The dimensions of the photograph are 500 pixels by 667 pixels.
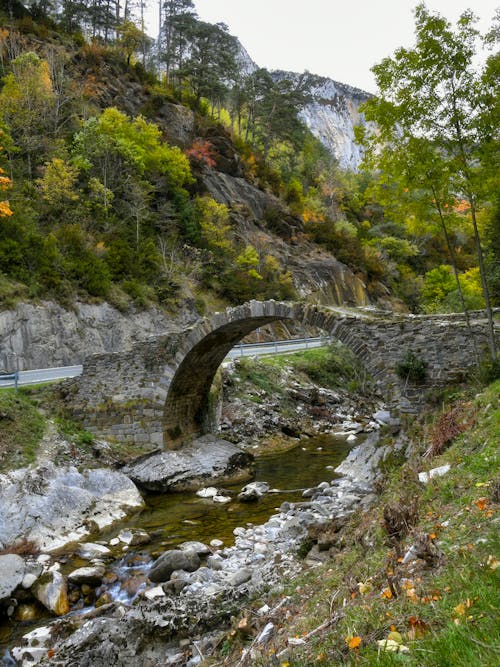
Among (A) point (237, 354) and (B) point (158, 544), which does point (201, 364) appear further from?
(A) point (237, 354)

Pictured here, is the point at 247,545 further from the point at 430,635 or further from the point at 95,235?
the point at 95,235

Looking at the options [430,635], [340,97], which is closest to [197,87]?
[430,635]

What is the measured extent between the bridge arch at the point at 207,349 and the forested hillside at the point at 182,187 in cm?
294

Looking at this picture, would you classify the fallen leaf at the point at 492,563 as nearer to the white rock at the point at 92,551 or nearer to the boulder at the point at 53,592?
the boulder at the point at 53,592

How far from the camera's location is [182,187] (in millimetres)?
31953

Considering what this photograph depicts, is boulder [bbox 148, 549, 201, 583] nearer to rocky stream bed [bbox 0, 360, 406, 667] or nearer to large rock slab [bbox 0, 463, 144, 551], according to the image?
rocky stream bed [bbox 0, 360, 406, 667]

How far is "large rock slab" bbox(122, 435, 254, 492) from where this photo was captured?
11.8m

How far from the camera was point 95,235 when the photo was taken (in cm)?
2402

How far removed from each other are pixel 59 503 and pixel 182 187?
2628 centimetres

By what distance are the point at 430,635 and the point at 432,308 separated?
97.9 feet

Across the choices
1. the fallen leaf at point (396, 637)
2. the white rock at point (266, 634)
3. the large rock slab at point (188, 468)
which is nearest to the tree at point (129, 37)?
the large rock slab at point (188, 468)

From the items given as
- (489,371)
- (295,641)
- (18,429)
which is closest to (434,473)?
(295,641)

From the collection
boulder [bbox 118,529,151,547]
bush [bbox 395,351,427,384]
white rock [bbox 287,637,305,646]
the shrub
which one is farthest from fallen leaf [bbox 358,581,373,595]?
bush [bbox 395,351,427,384]

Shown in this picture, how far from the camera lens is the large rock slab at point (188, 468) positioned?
1184 centimetres
